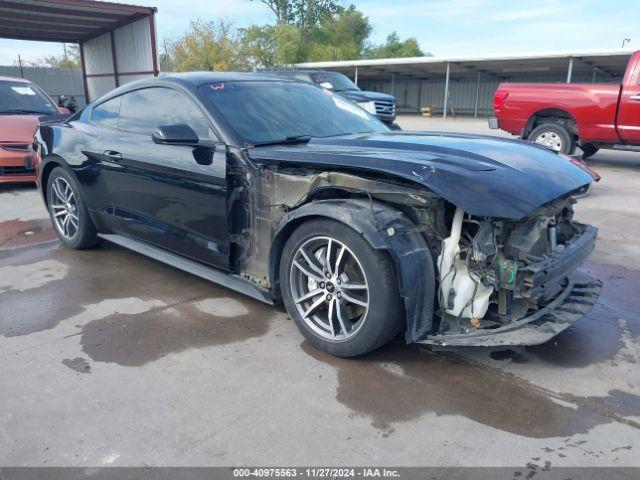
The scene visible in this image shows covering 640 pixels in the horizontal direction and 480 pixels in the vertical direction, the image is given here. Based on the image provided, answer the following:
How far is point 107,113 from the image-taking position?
4703mm

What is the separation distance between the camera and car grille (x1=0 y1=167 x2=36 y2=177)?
8.10 meters

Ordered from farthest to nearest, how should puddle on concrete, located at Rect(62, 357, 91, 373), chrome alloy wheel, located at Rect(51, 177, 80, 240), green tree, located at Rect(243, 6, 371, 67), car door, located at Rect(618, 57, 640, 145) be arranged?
green tree, located at Rect(243, 6, 371, 67)
car door, located at Rect(618, 57, 640, 145)
chrome alloy wheel, located at Rect(51, 177, 80, 240)
puddle on concrete, located at Rect(62, 357, 91, 373)

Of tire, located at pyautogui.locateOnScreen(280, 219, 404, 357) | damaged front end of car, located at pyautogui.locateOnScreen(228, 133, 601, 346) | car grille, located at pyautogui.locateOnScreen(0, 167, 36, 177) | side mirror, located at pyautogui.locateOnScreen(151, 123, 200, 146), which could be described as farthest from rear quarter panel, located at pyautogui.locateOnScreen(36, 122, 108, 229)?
car grille, located at pyautogui.locateOnScreen(0, 167, 36, 177)

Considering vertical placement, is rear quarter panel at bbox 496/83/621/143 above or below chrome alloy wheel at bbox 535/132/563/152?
above

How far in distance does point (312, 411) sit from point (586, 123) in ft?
29.8

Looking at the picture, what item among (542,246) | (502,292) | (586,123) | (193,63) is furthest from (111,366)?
(193,63)

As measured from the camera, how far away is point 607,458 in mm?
2299

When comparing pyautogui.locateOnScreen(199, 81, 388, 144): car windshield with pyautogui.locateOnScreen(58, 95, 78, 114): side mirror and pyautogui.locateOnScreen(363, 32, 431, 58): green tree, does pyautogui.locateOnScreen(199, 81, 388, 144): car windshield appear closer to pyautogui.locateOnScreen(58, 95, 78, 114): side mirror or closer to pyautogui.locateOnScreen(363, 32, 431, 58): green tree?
pyautogui.locateOnScreen(58, 95, 78, 114): side mirror

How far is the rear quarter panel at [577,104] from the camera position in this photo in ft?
31.1

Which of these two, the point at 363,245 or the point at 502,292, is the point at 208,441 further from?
the point at 502,292

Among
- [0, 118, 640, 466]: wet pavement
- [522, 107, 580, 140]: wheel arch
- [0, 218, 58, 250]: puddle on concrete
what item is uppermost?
[522, 107, 580, 140]: wheel arch

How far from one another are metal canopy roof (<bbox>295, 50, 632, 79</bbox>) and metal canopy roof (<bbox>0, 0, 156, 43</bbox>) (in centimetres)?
1585

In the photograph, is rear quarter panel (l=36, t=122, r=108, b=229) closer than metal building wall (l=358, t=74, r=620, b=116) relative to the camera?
Yes

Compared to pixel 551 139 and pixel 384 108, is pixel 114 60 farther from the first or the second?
pixel 551 139
